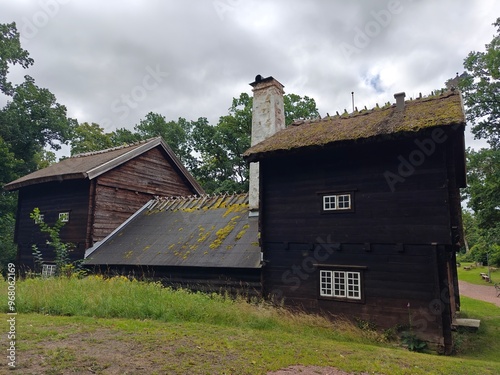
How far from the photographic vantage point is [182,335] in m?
7.76

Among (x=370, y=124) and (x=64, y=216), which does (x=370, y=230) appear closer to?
(x=370, y=124)

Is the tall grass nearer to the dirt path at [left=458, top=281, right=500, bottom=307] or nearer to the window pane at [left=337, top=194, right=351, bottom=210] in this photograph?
the window pane at [left=337, top=194, right=351, bottom=210]

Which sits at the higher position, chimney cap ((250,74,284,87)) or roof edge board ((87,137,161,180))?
chimney cap ((250,74,284,87))

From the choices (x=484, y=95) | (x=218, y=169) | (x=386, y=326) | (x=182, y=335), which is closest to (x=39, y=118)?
(x=218, y=169)

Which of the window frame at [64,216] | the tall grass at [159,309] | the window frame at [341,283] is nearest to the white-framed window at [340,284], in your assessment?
the window frame at [341,283]

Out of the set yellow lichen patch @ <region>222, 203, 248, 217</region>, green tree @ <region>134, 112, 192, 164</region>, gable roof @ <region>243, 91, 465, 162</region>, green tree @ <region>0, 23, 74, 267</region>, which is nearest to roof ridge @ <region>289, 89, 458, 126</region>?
gable roof @ <region>243, 91, 465, 162</region>

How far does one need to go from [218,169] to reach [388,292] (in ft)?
98.1

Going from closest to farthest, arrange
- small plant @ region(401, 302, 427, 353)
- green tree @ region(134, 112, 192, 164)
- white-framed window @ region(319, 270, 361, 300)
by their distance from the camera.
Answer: small plant @ region(401, 302, 427, 353) < white-framed window @ region(319, 270, 361, 300) < green tree @ region(134, 112, 192, 164)

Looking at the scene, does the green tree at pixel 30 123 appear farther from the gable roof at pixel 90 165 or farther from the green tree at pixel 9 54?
the gable roof at pixel 90 165

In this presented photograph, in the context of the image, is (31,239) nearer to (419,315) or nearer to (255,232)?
(255,232)

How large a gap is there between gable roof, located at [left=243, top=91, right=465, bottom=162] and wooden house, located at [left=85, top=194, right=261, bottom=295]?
368cm

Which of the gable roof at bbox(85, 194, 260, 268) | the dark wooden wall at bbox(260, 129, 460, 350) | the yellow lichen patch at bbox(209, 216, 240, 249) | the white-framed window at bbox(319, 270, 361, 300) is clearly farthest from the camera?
the yellow lichen patch at bbox(209, 216, 240, 249)

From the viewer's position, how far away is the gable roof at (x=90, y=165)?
58.4 ft

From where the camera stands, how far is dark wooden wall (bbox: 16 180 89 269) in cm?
1802
